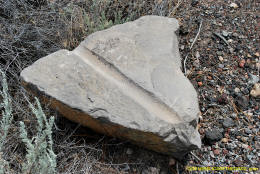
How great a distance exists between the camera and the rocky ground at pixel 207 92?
7.15ft

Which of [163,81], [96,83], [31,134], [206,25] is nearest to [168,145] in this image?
[163,81]

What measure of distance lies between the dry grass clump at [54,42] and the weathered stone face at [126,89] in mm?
211

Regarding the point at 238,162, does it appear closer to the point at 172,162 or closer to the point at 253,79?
the point at 172,162

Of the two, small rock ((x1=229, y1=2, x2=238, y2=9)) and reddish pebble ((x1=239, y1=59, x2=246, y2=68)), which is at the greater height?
small rock ((x1=229, y1=2, x2=238, y2=9))

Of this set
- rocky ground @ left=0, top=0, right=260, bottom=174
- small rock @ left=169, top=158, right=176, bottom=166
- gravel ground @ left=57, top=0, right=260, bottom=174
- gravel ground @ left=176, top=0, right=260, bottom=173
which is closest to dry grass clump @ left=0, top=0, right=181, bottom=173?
rocky ground @ left=0, top=0, right=260, bottom=174

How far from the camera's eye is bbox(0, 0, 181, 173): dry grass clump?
7.10 feet

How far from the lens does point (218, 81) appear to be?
2590 mm

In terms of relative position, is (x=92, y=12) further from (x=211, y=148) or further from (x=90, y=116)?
(x=211, y=148)

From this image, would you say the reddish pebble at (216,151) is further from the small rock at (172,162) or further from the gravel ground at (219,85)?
the small rock at (172,162)

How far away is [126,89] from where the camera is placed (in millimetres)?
2084

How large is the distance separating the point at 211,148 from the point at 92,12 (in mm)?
1698

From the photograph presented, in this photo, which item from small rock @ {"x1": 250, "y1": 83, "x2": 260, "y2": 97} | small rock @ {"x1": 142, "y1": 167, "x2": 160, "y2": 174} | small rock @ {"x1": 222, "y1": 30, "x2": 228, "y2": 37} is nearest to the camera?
small rock @ {"x1": 142, "y1": 167, "x2": 160, "y2": 174}

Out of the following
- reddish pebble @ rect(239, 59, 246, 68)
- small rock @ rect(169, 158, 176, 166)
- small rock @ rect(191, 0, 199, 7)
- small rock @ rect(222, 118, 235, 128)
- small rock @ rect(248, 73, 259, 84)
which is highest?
small rock @ rect(191, 0, 199, 7)

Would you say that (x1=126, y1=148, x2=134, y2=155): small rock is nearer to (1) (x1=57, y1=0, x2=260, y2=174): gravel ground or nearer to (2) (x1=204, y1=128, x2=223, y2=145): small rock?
(1) (x1=57, y1=0, x2=260, y2=174): gravel ground
